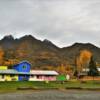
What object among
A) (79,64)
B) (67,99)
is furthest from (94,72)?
(67,99)

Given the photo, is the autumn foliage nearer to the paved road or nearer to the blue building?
the blue building

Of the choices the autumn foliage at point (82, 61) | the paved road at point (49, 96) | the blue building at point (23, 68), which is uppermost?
the autumn foliage at point (82, 61)

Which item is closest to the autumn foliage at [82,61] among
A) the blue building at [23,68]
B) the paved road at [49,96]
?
the blue building at [23,68]

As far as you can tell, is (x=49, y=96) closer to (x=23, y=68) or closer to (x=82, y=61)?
(x=23, y=68)

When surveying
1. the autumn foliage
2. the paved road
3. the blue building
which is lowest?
the paved road

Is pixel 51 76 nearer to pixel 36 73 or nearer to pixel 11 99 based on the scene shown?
pixel 36 73

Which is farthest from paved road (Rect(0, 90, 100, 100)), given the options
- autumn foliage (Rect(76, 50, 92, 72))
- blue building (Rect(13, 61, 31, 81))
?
autumn foliage (Rect(76, 50, 92, 72))

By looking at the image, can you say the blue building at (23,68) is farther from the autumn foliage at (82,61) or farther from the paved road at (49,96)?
the paved road at (49,96)

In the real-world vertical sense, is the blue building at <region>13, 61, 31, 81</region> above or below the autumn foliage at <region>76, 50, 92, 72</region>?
below

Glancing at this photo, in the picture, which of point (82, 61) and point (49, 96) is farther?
point (82, 61)

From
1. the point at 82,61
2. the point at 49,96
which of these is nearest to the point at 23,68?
the point at 82,61

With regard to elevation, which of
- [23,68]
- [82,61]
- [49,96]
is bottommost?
[49,96]

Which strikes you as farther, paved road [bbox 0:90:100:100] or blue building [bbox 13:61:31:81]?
blue building [bbox 13:61:31:81]

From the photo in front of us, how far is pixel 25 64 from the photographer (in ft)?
323
